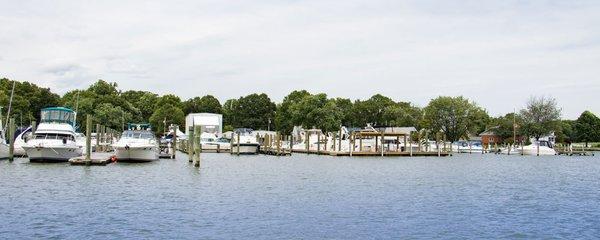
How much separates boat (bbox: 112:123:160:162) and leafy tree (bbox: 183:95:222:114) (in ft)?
416

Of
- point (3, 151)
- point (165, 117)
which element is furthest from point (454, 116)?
point (3, 151)

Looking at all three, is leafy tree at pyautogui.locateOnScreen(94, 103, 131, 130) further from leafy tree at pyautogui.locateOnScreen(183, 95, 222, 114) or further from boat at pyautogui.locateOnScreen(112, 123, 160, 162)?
boat at pyautogui.locateOnScreen(112, 123, 160, 162)

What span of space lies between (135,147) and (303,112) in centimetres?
9864

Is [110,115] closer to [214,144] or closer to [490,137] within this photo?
[214,144]

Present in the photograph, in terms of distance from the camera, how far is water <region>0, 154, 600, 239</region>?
2528 cm

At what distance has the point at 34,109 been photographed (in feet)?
454

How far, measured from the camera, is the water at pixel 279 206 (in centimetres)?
2528

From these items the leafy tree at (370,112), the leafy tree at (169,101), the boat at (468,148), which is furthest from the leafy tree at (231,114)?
the boat at (468,148)

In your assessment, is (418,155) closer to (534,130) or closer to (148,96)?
(534,130)

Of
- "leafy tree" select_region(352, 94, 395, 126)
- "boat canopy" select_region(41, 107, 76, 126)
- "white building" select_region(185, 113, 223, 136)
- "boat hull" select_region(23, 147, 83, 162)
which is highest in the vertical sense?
"leafy tree" select_region(352, 94, 395, 126)

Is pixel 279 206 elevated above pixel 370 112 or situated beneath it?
situated beneath

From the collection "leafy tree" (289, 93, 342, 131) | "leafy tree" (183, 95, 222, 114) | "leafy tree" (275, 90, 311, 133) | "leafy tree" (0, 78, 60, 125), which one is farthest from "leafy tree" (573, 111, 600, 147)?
"leafy tree" (0, 78, 60, 125)

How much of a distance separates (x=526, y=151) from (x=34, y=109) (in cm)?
9834

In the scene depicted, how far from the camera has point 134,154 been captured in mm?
59344
